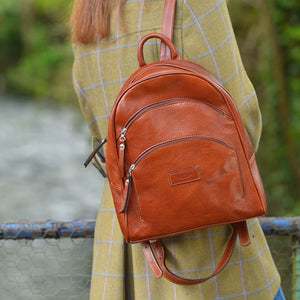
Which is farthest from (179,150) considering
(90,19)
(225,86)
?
(90,19)

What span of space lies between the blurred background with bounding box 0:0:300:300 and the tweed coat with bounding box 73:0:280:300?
0.68ft

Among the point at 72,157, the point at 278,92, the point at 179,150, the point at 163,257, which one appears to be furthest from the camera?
the point at 72,157

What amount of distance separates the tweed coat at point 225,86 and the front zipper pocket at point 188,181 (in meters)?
0.14

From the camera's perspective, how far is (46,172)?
9859 millimetres

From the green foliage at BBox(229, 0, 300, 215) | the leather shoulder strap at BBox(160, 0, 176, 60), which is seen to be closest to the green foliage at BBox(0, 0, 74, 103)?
the green foliage at BBox(229, 0, 300, 215)

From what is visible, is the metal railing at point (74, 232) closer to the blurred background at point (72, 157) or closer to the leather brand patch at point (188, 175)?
the blurred background at point (72, 157)

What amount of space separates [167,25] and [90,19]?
22 cm

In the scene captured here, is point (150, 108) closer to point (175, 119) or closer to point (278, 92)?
point (175, 119)

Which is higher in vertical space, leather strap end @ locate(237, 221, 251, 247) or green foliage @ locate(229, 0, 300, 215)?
green foliage @ locate(229, 0, 300, 215)

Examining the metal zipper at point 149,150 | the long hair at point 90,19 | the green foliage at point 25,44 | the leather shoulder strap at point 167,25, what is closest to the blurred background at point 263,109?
the long hair at point 90,19

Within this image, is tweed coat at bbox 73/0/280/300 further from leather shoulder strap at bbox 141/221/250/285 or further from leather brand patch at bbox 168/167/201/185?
leather brand patch at bbox 168/167/201/185

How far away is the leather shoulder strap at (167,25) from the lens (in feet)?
3.59

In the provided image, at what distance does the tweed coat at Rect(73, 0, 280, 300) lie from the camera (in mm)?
1118

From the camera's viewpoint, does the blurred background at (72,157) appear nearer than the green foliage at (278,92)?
Yes
